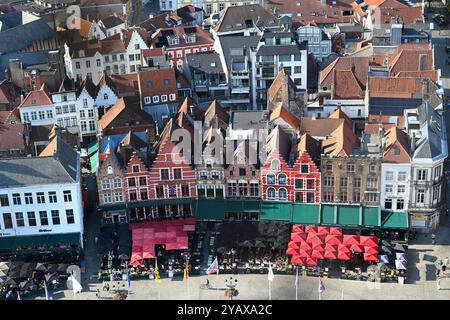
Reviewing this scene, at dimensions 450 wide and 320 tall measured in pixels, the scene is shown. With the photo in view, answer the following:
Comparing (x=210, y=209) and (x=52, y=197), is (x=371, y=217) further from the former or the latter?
(x=52, y=197)

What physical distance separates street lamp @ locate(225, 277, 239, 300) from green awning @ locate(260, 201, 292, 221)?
12420mm

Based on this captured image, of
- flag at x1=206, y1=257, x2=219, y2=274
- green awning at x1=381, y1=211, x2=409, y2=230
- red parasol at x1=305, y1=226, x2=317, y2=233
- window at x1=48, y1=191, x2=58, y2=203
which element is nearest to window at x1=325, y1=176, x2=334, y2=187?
red parasol at x1=305, y1=226, x2=317, y2=233

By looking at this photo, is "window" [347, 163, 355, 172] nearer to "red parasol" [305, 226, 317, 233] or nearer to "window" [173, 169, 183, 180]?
"red parasol" [305, 226, 317, 233]

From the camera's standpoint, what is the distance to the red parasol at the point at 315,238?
82.7m

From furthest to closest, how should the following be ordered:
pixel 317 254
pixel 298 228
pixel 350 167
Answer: pixel 350 167 → pixel 298 228 → pixel 317 254

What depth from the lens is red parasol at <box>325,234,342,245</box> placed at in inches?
3241

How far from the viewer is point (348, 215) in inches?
3457

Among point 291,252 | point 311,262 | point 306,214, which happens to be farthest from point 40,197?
point 311,262

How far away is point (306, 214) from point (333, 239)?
6841mm

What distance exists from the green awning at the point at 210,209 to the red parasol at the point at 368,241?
18.7 meters

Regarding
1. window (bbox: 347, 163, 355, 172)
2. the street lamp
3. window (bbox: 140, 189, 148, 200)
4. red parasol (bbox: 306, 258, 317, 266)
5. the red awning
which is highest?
window (bbox: 347, 163, 355, 172)

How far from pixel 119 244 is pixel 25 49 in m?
73.8

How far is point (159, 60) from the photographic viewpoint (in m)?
128

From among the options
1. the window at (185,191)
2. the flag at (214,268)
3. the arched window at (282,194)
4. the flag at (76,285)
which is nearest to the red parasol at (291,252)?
the flag at (214,268)
